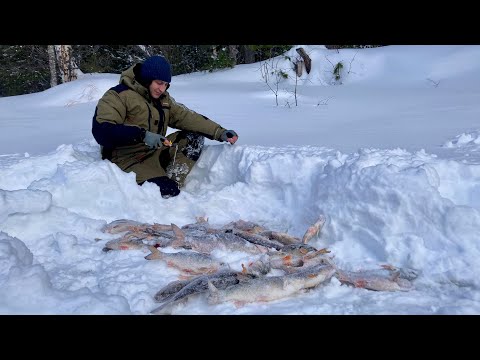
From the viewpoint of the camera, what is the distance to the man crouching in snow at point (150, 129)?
186 inches

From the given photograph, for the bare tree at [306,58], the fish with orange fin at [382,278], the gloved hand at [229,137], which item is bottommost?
the fish with orange fin at [382,278]

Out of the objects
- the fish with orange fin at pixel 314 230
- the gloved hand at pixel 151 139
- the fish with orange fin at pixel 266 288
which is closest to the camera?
the fish with orange fin at pixel 266 288

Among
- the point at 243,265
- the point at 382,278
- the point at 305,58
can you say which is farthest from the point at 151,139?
the point at 305,58

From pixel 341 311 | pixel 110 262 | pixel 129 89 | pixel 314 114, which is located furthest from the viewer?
pixel 314 114

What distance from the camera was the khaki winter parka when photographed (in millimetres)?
4699

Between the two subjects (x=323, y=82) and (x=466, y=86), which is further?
(x=323, y=82)

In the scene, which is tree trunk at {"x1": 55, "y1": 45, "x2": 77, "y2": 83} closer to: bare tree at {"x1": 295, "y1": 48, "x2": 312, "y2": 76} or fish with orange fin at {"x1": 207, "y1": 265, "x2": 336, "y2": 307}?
bare tree at {"x1": 295, "y1": 48, "x2": 312, "y2": 76}

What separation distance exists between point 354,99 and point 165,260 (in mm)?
7933

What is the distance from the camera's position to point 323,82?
1376cm

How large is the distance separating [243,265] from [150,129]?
2493 millimetres

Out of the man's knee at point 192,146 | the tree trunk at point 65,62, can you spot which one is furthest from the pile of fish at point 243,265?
the tree trunk at point 65,62

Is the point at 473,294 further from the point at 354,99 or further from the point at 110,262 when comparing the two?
the point at 354,99

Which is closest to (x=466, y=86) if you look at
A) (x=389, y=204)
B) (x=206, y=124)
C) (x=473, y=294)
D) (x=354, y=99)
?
(x=354, y=99)

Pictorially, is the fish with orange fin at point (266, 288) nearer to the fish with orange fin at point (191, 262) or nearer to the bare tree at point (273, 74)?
the fish with orange fin at point (191, 262)
